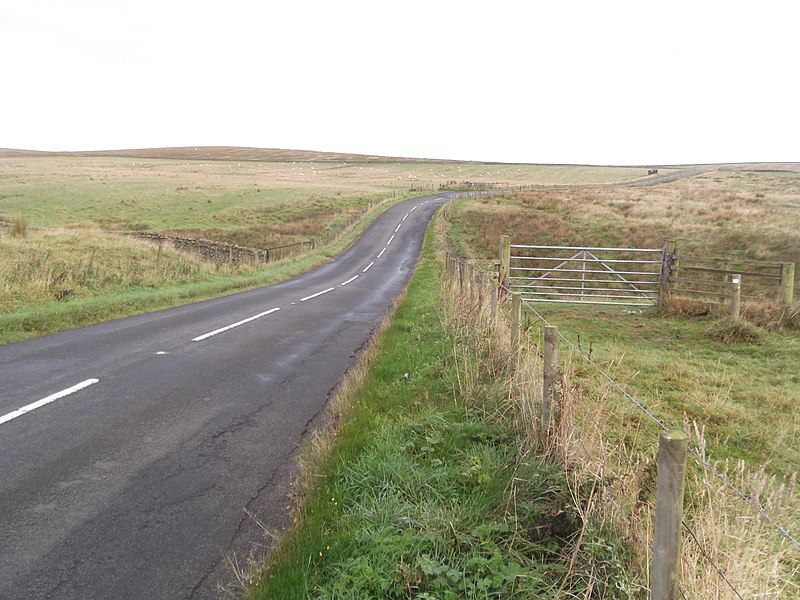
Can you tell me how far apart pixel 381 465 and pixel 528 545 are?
1.52 metres

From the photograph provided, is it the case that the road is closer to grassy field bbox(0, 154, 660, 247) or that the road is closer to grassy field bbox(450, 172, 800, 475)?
grassy field bbox(450, 172, 800, 475)

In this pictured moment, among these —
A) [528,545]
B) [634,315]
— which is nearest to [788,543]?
[528,545]

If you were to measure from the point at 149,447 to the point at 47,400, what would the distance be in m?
2.07

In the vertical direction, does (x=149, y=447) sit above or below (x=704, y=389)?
above

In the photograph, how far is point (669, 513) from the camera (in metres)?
2.29

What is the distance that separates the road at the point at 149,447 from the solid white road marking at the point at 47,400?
3 cm

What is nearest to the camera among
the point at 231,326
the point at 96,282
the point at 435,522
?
the point at 435,522

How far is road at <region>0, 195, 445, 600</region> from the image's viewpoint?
12.1 feet

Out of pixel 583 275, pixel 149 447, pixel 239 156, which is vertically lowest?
pixel 583 275

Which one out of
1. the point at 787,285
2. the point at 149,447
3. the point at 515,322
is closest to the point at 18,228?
the point at 149,447

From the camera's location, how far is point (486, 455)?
4531 mm

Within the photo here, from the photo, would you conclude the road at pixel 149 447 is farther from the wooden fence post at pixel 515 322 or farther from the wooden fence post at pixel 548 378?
the wooden fence post at pixel 515 322

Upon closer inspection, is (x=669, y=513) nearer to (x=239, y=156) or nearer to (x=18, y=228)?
(x=18, y=228)

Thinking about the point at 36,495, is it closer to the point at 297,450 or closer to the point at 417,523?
the point at 297,450
